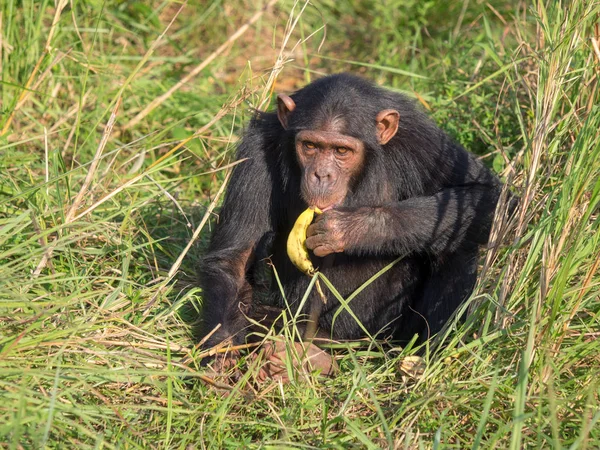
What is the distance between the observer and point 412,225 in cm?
512

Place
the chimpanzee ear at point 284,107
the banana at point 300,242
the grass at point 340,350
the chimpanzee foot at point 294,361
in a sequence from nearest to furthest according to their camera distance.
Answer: the grass at point 340,350 → the chimpanzee foot at point 294,361 → the banana at point 300,242 → the chimpanzee ear at point 284,107

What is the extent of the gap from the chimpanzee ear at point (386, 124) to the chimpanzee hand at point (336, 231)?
0.62 m

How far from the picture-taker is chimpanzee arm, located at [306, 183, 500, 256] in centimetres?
502

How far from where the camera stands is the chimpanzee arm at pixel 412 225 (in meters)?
5.02

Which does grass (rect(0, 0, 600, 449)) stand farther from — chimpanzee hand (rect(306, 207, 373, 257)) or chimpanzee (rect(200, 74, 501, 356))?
chimpanzee hand (rect(306, 207, 373, 257))

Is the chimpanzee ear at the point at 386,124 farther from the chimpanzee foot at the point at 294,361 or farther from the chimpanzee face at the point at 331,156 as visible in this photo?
the chimpanzee foot at the point at 294,361

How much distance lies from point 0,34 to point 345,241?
12.2 ft

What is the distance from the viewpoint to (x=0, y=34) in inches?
270

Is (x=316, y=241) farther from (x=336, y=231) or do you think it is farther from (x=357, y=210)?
(x=357, y=210)

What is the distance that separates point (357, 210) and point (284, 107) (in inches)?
37.1

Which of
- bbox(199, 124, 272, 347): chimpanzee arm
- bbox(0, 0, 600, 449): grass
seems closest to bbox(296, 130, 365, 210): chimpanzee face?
bbox(199, 124, 272, 347): chimpanzee arm

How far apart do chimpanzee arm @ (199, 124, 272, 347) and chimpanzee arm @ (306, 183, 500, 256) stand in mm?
678

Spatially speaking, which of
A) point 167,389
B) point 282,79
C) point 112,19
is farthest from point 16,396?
point 282,79

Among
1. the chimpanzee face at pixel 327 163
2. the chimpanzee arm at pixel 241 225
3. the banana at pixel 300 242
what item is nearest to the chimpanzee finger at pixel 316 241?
the banana at pixel 300 242
